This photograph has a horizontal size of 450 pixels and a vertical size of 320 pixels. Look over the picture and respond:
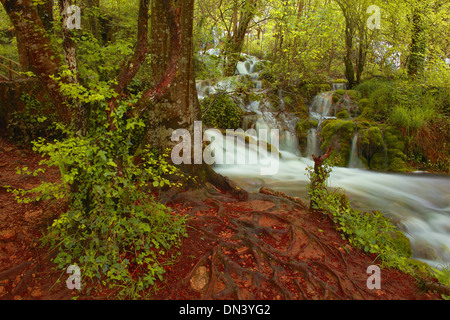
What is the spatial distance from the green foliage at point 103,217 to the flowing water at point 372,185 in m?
3.35

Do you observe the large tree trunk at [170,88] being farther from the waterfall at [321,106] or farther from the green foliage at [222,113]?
the waterfall at [321,106]

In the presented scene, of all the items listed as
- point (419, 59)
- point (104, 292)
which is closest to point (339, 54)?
point (419, 59)

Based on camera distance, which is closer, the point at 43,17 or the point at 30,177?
the point at 43,17

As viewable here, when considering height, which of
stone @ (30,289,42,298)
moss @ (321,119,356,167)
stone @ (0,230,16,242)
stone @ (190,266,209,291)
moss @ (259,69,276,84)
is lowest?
stone @ (190,266,209,291)

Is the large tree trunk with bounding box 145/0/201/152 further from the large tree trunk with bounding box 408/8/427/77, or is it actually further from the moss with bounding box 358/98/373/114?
the large tree trunk with bounding box 408/8/427/77

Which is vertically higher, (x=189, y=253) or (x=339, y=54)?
(x=339, y=54)

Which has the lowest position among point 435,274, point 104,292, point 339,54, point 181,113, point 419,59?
point 435,274

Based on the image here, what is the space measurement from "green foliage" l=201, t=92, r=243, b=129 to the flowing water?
2.02 ft

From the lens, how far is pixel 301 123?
11.0 m

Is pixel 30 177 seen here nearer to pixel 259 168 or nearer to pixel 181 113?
pixel 181 113

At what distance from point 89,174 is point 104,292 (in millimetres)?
1311

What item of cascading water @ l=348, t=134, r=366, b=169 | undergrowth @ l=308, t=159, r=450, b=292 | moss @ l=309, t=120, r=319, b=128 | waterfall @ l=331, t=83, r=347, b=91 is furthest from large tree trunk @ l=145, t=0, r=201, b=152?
waterfall @ l=331, t=83, r=347, b=91

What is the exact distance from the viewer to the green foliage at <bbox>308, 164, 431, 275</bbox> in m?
3.96

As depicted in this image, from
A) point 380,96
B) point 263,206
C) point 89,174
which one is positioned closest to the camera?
point 89,174
